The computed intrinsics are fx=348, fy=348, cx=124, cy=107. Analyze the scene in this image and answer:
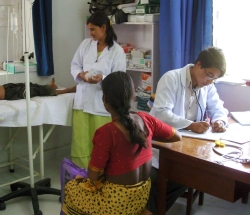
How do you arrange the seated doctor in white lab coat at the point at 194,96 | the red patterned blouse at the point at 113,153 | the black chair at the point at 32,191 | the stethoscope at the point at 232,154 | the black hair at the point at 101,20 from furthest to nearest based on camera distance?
the black hair at the point at 101,20 → the black chair at the point at 32,191 → the seated doctor in white lab coat at the point at 194,96 → the stethoscope at the point at 232,154 → the red patterned blouse at the point at 113,153

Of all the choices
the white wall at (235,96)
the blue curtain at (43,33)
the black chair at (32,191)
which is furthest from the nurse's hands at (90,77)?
the white wall at (235,96)

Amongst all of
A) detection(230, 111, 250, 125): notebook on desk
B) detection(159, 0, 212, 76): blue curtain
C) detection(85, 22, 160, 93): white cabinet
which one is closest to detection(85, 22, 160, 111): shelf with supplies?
detection(85, 22, 160, 93): white cabinet

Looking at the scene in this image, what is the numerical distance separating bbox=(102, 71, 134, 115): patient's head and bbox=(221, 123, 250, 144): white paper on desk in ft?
2.29

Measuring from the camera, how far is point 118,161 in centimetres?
147

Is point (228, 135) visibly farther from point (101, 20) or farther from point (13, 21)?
point (13, 21)

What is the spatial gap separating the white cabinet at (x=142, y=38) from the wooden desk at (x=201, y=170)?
49.9 inches

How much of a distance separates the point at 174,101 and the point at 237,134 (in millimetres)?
407

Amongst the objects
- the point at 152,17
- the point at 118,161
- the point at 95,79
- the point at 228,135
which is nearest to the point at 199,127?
the point at 228,135

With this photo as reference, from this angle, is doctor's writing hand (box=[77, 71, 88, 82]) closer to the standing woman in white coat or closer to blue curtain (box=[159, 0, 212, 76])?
the standing woman in white coat

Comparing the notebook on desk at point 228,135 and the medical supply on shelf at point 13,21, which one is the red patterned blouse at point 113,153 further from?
the medical supply on shelf at point 13,21

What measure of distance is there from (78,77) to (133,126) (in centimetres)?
141

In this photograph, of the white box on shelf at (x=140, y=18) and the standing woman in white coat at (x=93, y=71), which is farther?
the white box on shelf at (x=140, y=18)

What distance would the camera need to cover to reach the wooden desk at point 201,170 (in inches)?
59.7

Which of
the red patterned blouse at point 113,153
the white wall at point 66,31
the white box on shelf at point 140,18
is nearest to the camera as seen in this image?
the red patterned blouse at point 113,153
